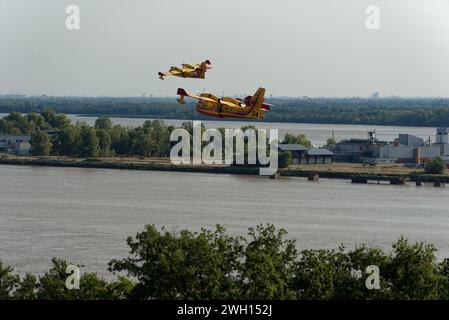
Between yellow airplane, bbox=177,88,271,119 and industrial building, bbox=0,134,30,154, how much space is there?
121ft

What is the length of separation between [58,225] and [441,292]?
1016 centimetres

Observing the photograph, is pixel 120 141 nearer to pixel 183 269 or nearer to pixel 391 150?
pixel 391 150

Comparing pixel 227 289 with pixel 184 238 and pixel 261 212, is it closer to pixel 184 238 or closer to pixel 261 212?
pixel 184 238

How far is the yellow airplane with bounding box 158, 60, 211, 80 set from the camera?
7707 millimetres

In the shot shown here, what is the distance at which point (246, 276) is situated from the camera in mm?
10750

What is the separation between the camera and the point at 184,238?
11.3 metres

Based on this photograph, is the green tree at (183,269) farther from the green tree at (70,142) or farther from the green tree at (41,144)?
the green tree at (41,144)

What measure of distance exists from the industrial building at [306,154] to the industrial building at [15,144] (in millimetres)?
10182

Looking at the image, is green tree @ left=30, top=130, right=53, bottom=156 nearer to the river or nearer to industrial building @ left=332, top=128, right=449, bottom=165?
the river

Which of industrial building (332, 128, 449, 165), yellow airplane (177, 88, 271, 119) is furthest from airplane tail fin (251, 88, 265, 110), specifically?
industrial building (332, 128, 449, 165)

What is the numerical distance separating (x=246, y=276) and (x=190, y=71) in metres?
3.25

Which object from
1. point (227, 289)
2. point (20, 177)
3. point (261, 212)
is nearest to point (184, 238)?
point (227, 289)

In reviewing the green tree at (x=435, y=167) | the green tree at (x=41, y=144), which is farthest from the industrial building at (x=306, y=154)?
the green tree at (x=41, y=144)

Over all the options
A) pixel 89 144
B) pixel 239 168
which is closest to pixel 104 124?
pixel 89 144
